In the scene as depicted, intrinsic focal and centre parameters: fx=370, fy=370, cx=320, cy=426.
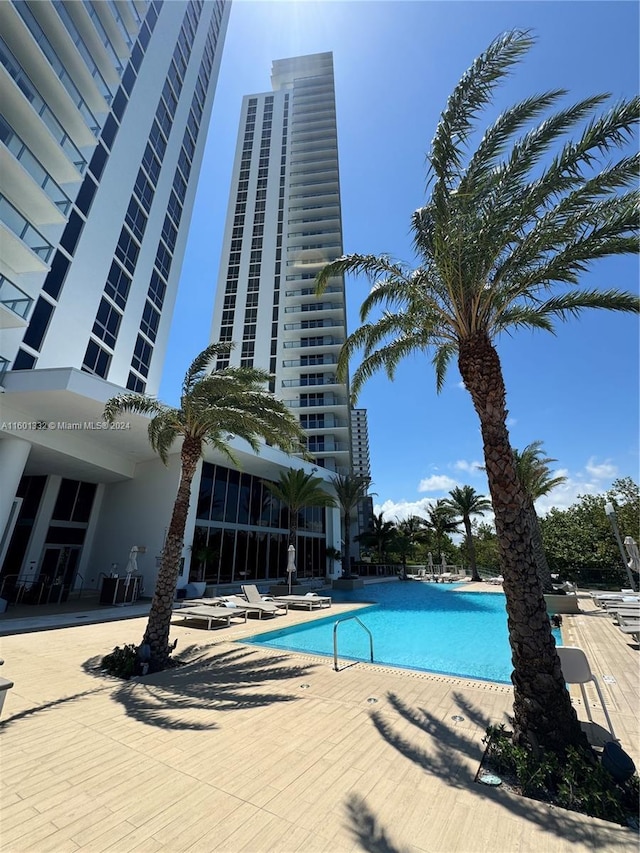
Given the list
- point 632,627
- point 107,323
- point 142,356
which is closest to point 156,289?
point 142,356

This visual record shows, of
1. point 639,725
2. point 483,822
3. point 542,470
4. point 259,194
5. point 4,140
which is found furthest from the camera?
point 259,194

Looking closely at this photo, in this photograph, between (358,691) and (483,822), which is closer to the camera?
(483,822)

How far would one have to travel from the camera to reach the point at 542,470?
2047 centimetres

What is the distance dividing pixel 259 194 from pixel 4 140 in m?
37.3

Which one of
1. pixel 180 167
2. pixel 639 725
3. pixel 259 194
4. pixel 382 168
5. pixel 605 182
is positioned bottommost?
pixel 639 725

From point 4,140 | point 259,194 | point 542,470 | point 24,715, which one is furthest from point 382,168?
point 259,194

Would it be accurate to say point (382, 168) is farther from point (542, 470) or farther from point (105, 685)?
point (105, 685)

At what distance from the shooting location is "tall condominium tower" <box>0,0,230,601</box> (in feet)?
47.3

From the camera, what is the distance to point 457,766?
3.72m

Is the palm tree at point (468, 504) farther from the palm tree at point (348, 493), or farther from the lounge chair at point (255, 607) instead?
the lounge chair at point (255, 607)

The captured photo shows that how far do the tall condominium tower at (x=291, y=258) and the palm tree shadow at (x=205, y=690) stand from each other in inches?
1087

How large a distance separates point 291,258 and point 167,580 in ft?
139

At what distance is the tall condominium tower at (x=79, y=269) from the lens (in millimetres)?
14422

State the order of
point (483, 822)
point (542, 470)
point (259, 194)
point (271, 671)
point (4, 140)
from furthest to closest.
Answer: point (259, 194) → point (542, 470) → point (4, 140) → point (271, 671) → point (483, 822)
